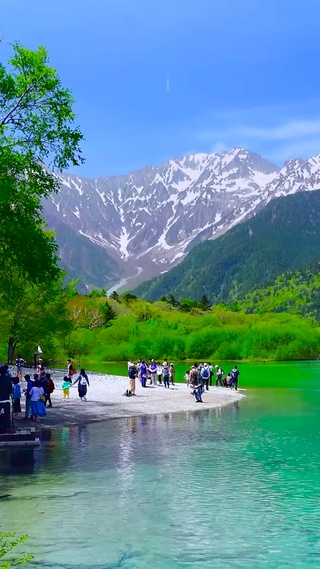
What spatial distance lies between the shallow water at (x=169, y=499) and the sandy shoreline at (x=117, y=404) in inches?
199

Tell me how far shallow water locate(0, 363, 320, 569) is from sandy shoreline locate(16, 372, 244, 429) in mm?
5053

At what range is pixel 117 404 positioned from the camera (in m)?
50.1

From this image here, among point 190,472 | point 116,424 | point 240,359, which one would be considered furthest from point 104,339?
point 190,472

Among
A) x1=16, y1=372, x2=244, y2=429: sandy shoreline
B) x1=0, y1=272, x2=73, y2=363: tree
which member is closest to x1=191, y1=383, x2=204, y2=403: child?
x1=16, y1=372, x2=244, y2=429: sandy shoreline

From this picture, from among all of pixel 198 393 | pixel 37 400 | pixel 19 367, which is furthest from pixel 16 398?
pixel 19 367

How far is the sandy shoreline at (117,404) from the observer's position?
132 ft

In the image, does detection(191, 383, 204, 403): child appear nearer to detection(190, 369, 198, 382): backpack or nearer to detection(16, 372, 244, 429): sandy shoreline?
detection(16, 372, 244, 429): sandy shoreline

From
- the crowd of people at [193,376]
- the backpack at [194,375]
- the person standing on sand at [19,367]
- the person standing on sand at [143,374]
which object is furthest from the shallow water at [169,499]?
the person standing on sand at [143,374]

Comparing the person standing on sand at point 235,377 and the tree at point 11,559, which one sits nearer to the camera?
the tree at point 11,559

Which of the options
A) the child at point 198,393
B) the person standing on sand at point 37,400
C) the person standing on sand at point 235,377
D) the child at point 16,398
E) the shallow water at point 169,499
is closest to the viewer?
the shallow water at point 169,499

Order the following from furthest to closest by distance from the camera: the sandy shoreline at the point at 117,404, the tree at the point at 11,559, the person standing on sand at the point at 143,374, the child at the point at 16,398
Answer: the person standing on sand at the point at 143,374 < the sandy shoreline at the point at 117,404 < the child at the point at 16,398 < the tree at the point at 11,559

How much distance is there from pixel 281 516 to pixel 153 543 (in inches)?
170

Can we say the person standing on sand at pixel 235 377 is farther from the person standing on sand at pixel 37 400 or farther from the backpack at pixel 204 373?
the person standing on sand at pixel 37 400

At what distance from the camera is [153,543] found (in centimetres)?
1546
